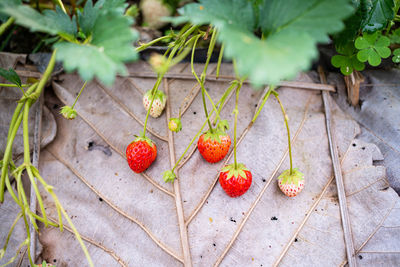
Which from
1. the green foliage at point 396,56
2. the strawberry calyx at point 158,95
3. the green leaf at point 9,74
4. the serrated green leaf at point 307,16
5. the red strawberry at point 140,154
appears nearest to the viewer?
the serrated green leaf at point 307,16

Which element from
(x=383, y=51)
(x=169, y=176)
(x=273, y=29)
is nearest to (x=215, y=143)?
(x=169, y=176)

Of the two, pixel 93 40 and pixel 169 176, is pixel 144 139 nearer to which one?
pixel 169 176

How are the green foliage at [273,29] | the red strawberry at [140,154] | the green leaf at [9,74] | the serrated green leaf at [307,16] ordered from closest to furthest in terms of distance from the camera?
the green foliage at [273,29]
the serrated green leaf at [307,16]
the green leaf at [9,74]
the red strawberry at [140,154]

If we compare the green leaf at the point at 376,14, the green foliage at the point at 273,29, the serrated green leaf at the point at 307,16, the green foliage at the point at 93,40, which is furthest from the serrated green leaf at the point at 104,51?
the green leaf at the point at 376,14

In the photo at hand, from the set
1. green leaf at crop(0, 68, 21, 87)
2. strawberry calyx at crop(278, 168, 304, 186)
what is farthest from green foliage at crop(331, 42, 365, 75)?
green leaf at crop(0, 68, 21, 87)

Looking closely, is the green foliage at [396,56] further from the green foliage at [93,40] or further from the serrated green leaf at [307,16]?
the green foliage at [93,40]

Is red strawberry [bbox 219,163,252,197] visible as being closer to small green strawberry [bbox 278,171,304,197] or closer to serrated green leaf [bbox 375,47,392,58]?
small green strawberry [bbox 278,171,304,197]

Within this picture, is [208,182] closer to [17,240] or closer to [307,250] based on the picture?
[307,250]
